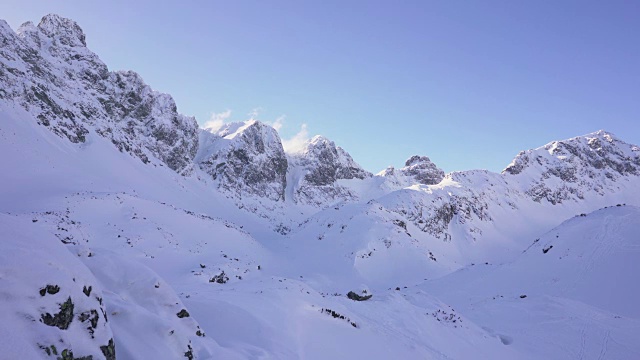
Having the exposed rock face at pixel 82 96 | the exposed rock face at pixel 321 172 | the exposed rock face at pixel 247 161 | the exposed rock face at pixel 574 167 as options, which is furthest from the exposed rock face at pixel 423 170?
the exposed rock face at pixel 82 96

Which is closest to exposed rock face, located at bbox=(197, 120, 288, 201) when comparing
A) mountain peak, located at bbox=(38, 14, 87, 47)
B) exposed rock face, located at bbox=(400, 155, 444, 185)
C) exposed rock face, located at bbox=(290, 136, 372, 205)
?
exposed rock face, located at bbox=(290, 136, 372, 205)

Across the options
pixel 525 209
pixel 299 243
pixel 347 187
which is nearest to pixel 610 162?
pixel 525 209

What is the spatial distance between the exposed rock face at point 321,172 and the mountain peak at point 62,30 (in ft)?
163

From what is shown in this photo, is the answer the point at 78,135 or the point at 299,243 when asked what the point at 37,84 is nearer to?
the point at 78,135

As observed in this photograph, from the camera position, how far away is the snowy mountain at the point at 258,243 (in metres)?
5.95

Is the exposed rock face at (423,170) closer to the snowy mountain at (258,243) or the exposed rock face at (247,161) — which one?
the snowy mountain at (258,243)

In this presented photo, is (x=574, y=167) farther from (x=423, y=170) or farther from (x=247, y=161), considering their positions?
(x=247, y=161)

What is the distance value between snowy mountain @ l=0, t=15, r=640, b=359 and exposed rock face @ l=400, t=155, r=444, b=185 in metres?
12.4

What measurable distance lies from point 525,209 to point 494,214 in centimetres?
1080

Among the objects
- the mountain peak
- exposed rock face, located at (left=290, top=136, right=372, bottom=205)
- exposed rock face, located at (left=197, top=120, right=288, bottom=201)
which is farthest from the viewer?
exposed rock face, located at (left=290, top=136, right=372, bottom=205)

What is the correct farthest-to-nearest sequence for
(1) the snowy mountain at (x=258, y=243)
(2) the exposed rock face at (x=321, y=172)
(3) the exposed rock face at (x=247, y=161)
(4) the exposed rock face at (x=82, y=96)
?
(2) the exposed rock face at (x=321, y=172)
(3) the exposed rock face at (x=247, y=161)
(4) the exposed rock face at (x=82, y=96)
(1) the snowy mountain at (x=258, y=243)

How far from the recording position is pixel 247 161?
7394 centimetres

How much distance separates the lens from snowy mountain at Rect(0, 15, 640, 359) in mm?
5949

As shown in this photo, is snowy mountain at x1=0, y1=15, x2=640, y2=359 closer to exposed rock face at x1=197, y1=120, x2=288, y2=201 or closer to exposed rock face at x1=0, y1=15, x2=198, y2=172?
exposed rock face at x1=0, y1=15, x2=198, y2=172
